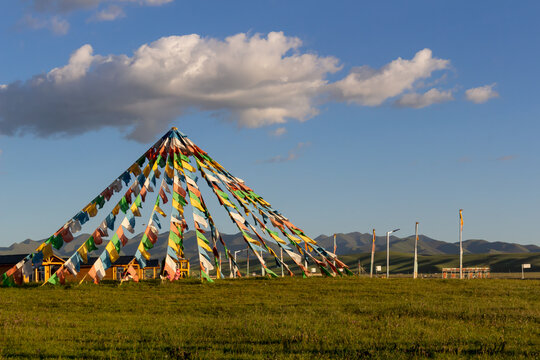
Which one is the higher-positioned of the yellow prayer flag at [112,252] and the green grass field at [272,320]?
the yellow prayer flag at [112,252]

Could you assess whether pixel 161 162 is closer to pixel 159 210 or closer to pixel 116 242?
pixel 159 210

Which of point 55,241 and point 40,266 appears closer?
point 55,241

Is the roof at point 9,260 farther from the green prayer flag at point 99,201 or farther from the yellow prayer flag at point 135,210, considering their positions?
the yellow prayer flag at point 135,210

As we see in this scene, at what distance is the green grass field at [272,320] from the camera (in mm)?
16498

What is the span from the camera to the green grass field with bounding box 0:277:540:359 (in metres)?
16.5

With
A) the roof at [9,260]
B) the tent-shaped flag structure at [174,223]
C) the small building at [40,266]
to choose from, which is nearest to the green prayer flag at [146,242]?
the tent-shaped flag structure at [174,223]

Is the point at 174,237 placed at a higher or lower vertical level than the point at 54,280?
higher

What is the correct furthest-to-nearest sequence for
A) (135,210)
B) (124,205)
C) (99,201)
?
(99,201) → (124,205) → (135,210)

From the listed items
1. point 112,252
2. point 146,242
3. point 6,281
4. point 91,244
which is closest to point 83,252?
point 91,244

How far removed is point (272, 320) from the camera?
73.4ft

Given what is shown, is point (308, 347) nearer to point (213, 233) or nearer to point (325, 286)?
point (325, 286)

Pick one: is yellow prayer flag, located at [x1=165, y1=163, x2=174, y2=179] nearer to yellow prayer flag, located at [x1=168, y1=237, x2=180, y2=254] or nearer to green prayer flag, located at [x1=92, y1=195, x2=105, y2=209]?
green prayer flag, located at [x1=92, y1=195, x2=105, y2=209]

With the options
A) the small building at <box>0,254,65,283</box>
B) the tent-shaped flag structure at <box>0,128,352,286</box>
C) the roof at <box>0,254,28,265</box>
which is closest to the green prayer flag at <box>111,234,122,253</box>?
the tent-shaped flag structure at <box>0,128,352,286</box>

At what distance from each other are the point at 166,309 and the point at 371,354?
14.3 meters
